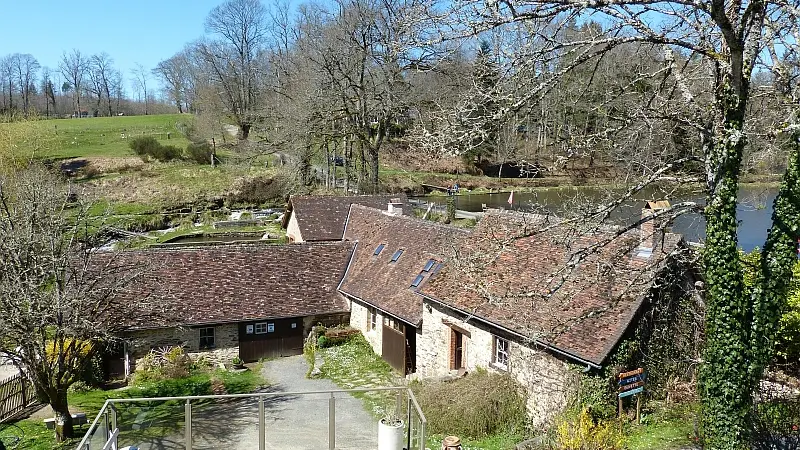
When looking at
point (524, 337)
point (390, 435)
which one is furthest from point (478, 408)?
point (390, 435)

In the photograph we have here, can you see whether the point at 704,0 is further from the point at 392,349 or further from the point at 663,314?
the point at 392,349

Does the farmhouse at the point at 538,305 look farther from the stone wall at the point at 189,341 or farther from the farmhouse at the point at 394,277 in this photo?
the stone wall at the point at 189,341

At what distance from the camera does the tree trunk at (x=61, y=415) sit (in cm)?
1527

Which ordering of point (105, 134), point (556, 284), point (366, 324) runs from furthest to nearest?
point (105, 134), point (366, 324), point (556, 284)

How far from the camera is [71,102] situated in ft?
351

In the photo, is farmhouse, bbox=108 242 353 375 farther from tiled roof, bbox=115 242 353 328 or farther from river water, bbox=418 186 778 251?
river water, bbox=418 186 778 251

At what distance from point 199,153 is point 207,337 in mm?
40359

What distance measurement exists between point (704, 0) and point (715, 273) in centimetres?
444

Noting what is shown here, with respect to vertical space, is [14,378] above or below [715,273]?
below

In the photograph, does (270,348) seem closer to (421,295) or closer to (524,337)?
(421,295)

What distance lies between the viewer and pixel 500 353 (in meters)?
16.0

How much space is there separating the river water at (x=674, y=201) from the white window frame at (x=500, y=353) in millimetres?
3584

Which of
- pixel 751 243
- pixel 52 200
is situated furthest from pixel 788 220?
pixel 751 243

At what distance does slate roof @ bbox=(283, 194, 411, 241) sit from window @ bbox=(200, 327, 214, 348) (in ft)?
27.8
